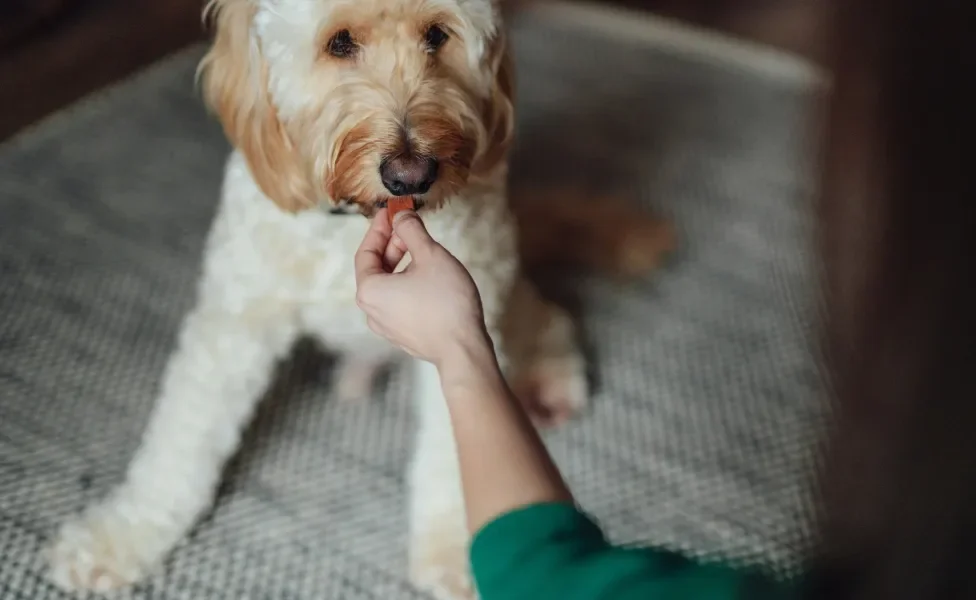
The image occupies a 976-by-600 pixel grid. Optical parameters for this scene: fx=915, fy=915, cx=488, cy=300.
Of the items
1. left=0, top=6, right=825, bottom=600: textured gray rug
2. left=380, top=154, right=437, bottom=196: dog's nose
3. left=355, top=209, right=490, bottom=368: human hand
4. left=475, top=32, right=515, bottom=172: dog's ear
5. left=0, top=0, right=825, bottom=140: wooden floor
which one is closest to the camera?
left=355, top=209, right=490, bottom=368: human hand

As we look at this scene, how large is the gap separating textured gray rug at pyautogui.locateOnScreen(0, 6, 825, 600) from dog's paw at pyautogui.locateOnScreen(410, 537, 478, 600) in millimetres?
27

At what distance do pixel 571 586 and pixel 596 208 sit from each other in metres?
0.86

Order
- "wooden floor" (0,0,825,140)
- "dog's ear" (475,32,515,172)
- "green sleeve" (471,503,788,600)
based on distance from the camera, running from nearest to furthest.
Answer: "green sleeve" (471,503,788,600) → "dog's ear" (475,32,515,172) → "wooden floor" (0,0,825,140)

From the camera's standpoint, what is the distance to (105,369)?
1200 mm

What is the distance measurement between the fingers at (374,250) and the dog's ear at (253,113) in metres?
0.14

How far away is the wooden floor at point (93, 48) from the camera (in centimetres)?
A: 161

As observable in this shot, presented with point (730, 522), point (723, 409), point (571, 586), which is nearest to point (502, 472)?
point (571, 586)

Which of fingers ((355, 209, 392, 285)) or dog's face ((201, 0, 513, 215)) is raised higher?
dog's face ((201, 0, 513, 215))

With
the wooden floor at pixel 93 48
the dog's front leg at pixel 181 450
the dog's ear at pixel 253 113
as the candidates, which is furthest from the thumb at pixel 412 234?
the wooden floor at pixel 93 48

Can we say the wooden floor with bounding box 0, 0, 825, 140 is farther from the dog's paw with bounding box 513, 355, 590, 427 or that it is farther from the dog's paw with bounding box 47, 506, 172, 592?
the dog's paw with bounding box 47, 506, 172, 592

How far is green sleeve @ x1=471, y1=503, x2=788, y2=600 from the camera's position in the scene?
59 centimetres

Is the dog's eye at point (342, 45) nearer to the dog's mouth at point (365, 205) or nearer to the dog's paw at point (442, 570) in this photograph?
the dog's mouth at point (365, 205)

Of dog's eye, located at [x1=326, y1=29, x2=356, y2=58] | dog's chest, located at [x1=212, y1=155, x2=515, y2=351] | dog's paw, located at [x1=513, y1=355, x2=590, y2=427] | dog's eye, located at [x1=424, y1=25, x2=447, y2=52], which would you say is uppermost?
dog's eye, located at [x1=424, y1=25, x2=447, y2=52]

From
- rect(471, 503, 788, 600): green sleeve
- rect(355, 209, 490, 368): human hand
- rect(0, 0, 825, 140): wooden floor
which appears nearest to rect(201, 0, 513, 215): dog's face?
rect(355, 209, 490, 368): human hand
